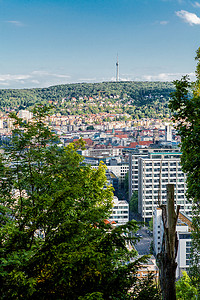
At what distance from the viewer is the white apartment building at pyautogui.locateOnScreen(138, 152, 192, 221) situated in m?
36.8

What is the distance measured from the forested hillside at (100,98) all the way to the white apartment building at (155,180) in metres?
102

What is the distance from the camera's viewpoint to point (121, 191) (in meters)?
50.9

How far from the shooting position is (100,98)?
6270 inches

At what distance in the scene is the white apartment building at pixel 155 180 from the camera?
1449 inches

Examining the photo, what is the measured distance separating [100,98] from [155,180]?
409 feet

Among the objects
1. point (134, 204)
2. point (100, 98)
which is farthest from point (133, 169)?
point (100, 98)

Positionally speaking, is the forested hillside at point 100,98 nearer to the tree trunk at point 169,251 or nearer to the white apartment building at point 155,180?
the white apartment building at point 155,180

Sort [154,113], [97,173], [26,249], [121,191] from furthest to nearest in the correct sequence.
→ [154,113]
[121,191]
[97,173]
[26,249]

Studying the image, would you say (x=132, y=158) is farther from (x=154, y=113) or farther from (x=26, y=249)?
(x=154, y=113)

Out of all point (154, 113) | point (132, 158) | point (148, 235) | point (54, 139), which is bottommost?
point (148, 235)

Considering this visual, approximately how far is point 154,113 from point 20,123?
136660 mm

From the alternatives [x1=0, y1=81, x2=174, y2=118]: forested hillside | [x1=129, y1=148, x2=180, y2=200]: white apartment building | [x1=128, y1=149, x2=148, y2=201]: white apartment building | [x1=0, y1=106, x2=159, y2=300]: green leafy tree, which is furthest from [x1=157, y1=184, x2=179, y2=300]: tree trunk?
[x1=0, y1=81, x2=174, y2=118]: forested hillside

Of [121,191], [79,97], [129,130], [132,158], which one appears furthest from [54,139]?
[79,97]

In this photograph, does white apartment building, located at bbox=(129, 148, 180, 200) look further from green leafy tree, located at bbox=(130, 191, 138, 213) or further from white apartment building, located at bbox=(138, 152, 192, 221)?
green leafy tree, located at bbox=(130, 191, 138, 213)
